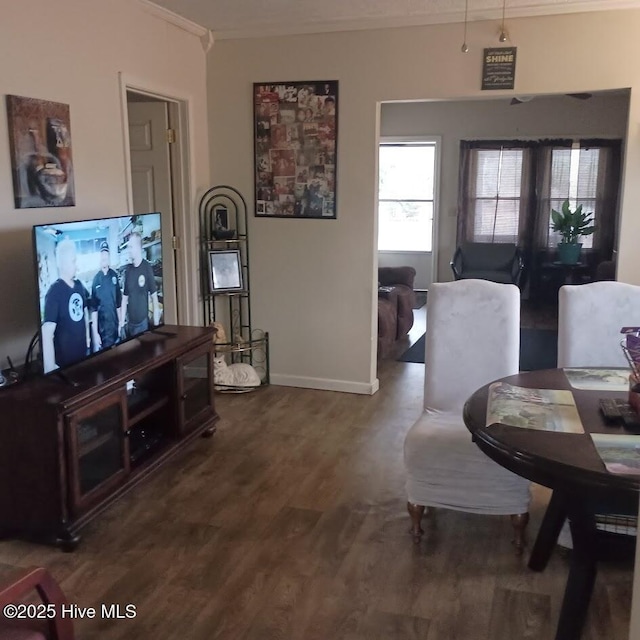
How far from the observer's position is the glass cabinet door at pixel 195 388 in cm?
364

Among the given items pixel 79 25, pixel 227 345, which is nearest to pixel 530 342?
pixel 227 345

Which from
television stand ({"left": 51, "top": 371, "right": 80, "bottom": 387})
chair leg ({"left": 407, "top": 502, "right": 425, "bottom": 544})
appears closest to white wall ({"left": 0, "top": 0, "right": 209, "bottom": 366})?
television stand ({"left": 51, "top": 371, "right": 80, "bottom": 387})

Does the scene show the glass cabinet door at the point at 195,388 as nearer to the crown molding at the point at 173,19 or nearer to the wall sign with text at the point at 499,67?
the crown molding at the point at 173,19

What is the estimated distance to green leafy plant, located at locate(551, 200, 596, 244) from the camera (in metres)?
8.06

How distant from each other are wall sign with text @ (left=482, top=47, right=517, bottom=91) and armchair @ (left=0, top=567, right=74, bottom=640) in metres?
3.64

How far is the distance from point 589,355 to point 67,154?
2618mm

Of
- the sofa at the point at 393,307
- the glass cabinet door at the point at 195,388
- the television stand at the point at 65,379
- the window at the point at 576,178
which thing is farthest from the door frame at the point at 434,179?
the television stand at the point at 65,379

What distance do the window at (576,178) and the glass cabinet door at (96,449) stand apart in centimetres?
677

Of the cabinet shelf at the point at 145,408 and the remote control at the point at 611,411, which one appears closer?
the remote control at the point at 611,411

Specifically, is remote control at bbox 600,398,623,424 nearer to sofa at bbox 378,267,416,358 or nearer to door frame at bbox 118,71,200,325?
door frame at bbox 118,71,200,325

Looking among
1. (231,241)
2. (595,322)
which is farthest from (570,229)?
(595,322)

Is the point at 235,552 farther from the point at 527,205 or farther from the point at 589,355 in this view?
the point at 527,205

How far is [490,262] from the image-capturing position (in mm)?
8406

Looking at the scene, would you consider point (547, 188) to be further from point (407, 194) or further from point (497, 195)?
point (407, 194)
